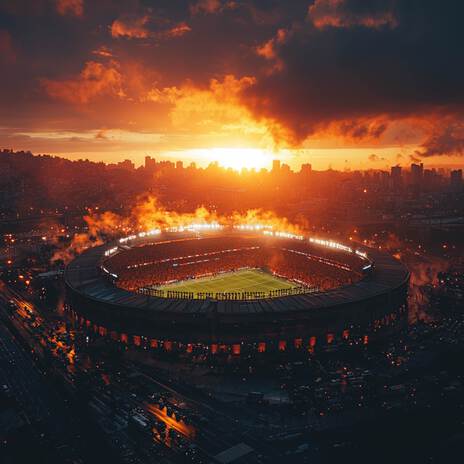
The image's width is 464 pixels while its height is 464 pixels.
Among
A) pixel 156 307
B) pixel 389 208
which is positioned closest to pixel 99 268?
pixel 156 307

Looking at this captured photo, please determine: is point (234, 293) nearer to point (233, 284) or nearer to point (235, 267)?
point (233, 284)

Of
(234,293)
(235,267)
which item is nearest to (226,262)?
(235,267)

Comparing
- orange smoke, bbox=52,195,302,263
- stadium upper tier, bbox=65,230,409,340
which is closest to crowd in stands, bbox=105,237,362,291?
stadium upper tier, bbox=65,230,409,340

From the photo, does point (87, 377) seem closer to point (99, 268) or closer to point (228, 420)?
point (228, 420)

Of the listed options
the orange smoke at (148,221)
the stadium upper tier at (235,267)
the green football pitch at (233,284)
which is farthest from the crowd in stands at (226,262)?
the orange smoke at (148,221)

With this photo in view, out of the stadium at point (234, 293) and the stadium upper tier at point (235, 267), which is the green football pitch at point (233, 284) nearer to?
the stadium at point (234, 293)
